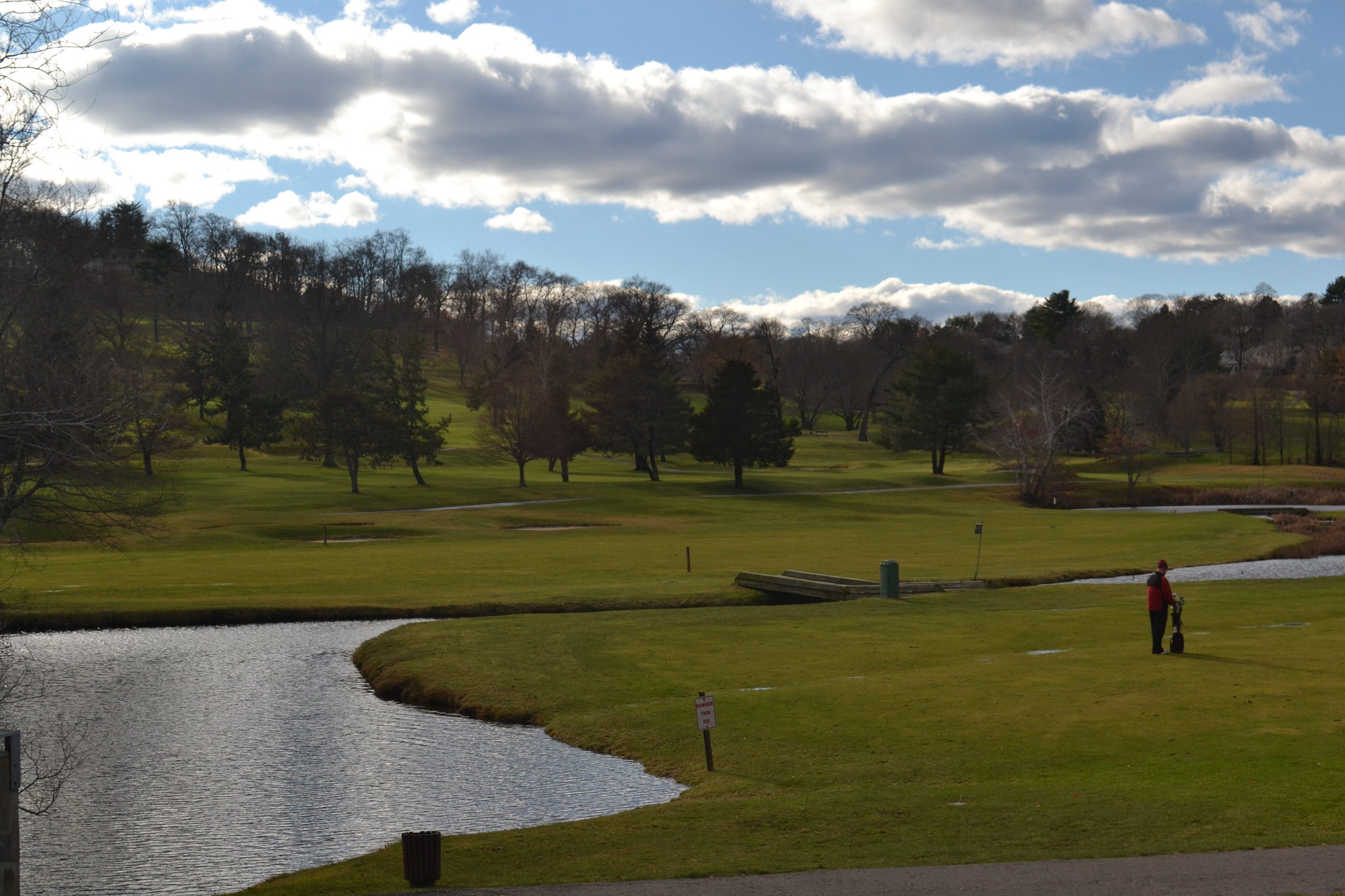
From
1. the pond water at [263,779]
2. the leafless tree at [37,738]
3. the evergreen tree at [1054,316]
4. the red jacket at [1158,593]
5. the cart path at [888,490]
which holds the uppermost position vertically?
the evergreen tree at [1054,316]

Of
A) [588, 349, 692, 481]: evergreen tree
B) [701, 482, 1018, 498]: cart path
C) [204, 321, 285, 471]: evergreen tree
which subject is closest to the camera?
[701, 482, 1018, 498]: cart path

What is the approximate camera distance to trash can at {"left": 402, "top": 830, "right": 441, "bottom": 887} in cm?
1331

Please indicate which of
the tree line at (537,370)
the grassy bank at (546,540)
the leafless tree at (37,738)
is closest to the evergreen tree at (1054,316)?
the tree line at (537,370)

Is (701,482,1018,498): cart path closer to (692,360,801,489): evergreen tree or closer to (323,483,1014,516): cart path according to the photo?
(323,483,1014,516): cart path

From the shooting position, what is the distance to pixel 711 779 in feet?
64.2

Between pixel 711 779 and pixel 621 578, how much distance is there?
86.4ft

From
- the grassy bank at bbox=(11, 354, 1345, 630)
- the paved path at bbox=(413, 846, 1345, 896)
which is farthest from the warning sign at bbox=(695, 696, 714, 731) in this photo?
the grassy bank at bbox=(11, 354, 1345, 630)

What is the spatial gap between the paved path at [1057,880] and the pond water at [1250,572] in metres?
33.3

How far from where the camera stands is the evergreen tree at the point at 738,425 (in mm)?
96250

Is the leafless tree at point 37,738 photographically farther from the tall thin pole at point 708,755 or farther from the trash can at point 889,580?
the trash can at point 889,580

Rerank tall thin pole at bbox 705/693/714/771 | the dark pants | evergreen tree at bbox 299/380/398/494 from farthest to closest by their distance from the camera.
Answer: evergreen tree at bbox 299/380/398/494
the dark pants
tall thin pole at bbox 705/693/714/771

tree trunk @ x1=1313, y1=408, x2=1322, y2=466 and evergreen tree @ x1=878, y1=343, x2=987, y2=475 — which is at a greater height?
evergreen tree @ x1=878, y1=343, x2=987, y2=475

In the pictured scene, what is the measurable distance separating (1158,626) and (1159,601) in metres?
0.60

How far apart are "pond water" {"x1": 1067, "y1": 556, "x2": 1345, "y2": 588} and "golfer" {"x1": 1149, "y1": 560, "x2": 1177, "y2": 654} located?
1880 centimetres
